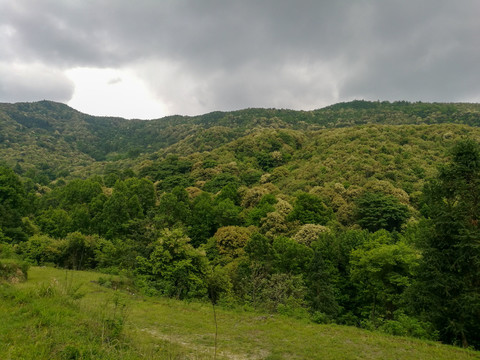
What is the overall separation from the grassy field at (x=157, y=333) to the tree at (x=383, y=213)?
3160cm

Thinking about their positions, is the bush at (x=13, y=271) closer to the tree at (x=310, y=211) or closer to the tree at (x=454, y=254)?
the tree at (x=454, y=254)

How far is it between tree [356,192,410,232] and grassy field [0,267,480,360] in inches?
1244

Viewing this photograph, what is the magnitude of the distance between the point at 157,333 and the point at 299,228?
2853 centimetres

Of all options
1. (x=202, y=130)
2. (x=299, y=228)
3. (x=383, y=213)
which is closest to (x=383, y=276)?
(x=299, y=228)

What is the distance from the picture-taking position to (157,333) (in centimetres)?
1191

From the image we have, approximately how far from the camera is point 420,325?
14625 mm

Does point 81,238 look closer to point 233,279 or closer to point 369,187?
point 233,279

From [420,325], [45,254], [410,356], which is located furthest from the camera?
[45,254]

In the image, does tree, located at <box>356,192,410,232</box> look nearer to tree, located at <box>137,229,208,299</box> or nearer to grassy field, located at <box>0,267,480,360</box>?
tree, located at <box>137,229,208,299</box>

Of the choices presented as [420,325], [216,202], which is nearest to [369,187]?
[216,202]

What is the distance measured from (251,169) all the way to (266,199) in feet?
93.9

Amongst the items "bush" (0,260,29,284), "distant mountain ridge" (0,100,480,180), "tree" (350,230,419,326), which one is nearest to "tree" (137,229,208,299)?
"bush" (0,260,29,284)

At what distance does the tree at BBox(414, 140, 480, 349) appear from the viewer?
1240 cm

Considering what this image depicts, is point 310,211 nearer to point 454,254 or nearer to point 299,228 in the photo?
point 299,228
